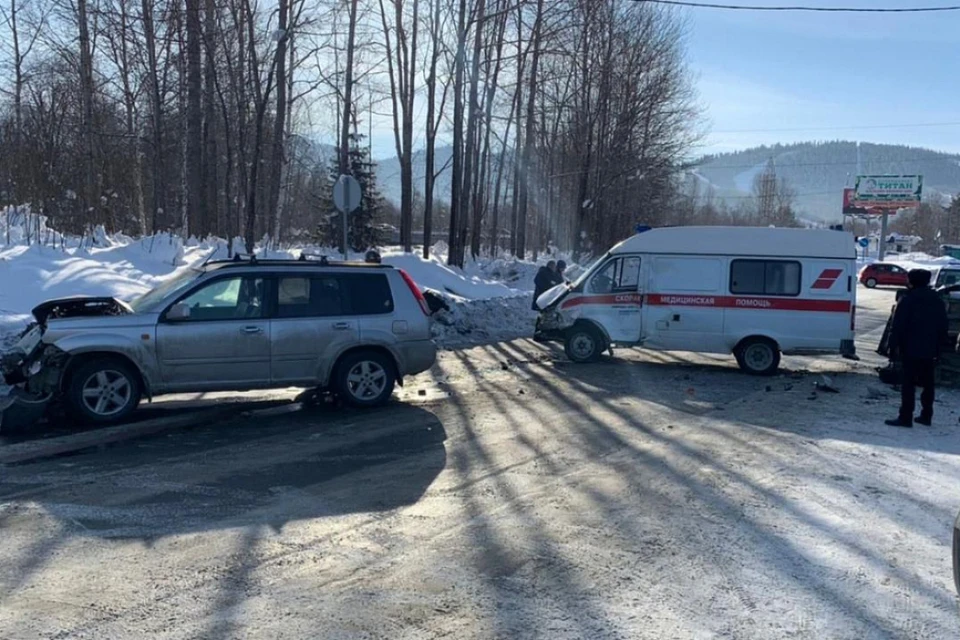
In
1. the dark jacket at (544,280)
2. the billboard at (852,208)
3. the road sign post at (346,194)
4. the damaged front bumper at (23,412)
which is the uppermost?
the billboard at (852,208)

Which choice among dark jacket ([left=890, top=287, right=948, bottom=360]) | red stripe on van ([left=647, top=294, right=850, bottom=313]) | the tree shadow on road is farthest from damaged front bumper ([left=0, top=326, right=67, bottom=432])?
red stripe on van ([left=647, top=294, right=850, bottom=313])

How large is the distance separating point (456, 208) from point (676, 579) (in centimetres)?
2473

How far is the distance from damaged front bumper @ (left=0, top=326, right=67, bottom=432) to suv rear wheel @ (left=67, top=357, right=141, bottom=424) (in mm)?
203

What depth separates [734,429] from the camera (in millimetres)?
9602

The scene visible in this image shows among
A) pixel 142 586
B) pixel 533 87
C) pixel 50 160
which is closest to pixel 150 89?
pixel 50 160

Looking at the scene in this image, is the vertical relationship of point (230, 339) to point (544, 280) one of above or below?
below

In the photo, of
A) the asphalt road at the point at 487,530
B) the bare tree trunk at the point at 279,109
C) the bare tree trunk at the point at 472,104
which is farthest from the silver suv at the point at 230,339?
the bare tree trunk at the point at 472,104

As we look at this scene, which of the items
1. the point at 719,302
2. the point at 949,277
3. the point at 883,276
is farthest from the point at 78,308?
the point at 883,276

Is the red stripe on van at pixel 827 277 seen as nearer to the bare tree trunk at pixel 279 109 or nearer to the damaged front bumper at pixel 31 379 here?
the damaged front bumper at pixel 31 379

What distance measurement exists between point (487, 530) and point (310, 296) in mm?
5037

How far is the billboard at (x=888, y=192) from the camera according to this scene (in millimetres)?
82938

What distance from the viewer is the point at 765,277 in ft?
46.9

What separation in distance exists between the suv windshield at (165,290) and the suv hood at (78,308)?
0.12 m

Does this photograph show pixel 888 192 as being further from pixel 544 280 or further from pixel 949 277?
pixel 544 280
